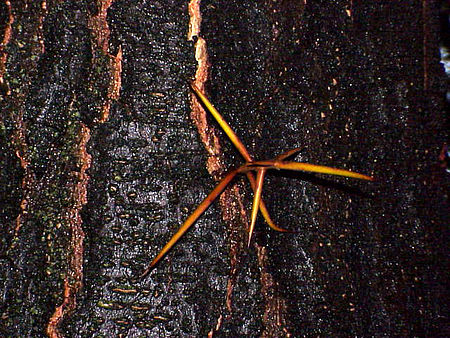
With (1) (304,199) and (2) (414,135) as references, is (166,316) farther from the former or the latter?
(2) (414,135)

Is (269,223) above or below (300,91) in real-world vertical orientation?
below

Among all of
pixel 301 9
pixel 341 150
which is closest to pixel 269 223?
pixel 341 150

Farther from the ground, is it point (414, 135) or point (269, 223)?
point (414, 135)

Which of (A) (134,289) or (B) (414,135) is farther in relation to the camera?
(B) (414,135)

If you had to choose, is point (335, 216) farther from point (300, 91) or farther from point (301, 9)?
point (301, 9)

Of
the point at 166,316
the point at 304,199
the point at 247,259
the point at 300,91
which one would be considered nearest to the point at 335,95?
the point at 300,91

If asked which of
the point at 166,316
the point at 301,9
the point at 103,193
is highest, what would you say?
the point at 301,9
